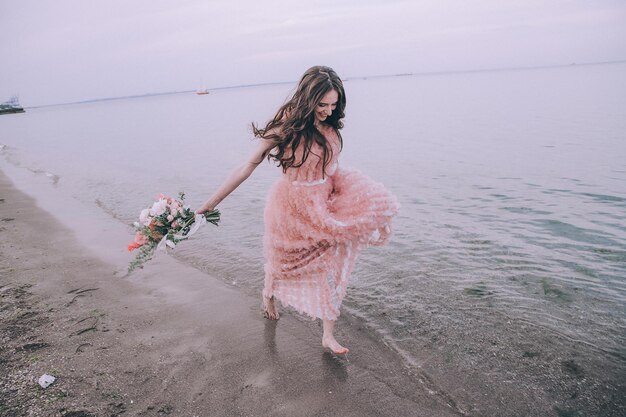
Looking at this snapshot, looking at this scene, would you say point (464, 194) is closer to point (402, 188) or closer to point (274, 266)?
point (402, 188)

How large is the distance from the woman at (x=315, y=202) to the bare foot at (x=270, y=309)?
58 centimetres

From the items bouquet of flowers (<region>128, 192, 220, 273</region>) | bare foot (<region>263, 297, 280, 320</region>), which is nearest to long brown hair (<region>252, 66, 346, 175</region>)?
bouquet of flowers (<region>128, 192, 220, 273</region>)

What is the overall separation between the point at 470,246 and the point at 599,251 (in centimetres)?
198

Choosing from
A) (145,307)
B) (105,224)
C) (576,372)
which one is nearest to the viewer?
(576,372)

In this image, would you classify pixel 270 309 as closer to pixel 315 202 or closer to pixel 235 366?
pixel 235 366

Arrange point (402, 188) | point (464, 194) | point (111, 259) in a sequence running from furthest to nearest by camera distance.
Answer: point (402, 188), point (464, 194), point (111, 259)

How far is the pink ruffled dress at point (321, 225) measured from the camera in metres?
3.37

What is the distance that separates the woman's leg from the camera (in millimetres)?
3670

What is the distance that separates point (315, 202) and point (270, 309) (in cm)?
153

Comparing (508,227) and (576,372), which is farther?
(508,227)

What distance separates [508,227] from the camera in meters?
7.72

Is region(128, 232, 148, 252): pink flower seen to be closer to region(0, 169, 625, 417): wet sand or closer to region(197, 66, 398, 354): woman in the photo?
region(197, 66, 398, 354): woman

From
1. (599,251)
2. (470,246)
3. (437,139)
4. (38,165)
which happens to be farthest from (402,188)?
(38,165)

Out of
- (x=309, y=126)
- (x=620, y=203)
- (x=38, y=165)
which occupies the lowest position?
(x=38, y=165)
